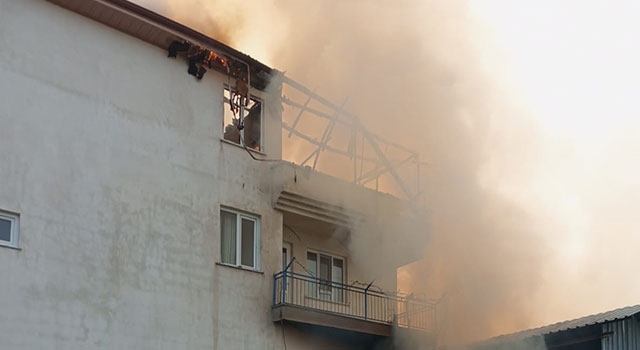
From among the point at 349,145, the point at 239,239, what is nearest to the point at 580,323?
the point at 349,145

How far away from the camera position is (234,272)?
1823 cm

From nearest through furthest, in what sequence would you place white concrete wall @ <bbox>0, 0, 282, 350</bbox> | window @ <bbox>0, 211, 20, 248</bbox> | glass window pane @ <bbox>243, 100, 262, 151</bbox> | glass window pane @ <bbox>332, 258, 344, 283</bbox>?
window @ <bbox>0, 211, 20, 248</bbox> → white concrete wall @ <bbox>0, 0, 282, 350</bbox> → glass window pane @ <bbox>243, 100, 262, 151</bbox> → glass window pane @ <bbox>332, 258, 344, 283</bbox>

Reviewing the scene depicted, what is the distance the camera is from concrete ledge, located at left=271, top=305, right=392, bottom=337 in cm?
1848

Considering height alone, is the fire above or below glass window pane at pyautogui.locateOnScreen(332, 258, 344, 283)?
above

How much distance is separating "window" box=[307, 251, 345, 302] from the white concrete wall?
193 centimetres

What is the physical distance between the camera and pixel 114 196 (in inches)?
650

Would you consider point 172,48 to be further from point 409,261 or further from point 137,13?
point 409,261

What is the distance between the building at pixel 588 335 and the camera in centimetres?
1658

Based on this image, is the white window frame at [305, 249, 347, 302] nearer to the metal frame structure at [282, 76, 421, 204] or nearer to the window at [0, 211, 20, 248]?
the metal frame structure at [282, 76, 421, 204]

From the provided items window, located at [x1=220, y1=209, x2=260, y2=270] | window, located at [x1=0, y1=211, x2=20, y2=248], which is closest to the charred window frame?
window, located at [x1=220, y1=209, x2=260, y2=270]

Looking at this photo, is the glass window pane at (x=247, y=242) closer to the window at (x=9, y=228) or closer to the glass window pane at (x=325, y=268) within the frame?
the glass window pane at (x=325, y=268)

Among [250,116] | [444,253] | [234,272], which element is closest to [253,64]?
[250,116]

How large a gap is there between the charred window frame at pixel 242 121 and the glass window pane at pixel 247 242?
1.75 m

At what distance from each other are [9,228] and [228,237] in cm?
500
